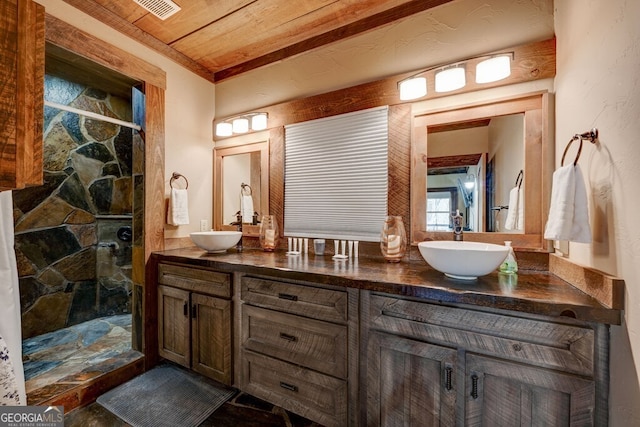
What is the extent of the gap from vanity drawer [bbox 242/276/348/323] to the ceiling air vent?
1.86 metres

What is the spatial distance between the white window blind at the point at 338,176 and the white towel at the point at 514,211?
72cm

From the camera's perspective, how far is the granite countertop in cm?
97

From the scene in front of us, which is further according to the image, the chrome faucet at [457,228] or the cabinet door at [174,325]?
the cabinet door at [174,325]

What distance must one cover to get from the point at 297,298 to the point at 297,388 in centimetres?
49

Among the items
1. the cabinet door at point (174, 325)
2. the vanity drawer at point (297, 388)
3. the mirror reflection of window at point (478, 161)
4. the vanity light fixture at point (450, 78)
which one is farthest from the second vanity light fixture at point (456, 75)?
the cabinet door at point (174, 325)

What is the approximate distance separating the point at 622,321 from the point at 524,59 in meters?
1.36

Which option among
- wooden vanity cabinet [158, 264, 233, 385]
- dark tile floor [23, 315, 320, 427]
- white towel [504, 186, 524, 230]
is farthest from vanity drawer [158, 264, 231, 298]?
white towel [504, 186, 524, 230]

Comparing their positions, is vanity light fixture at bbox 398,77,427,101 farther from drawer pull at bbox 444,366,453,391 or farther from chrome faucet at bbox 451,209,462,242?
drawer pull at bbox 444,366,453,391

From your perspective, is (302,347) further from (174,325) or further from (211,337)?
(174,325)

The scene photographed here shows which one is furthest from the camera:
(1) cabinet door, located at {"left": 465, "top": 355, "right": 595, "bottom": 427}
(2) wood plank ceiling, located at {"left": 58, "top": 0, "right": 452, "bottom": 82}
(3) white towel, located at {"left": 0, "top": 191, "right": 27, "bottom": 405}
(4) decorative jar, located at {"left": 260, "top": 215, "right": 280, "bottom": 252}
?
(4) decorative jar, located at {"left": 260, "top": 215, "right": 280, "bottom": 252}

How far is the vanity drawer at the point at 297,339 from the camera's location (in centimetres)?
138

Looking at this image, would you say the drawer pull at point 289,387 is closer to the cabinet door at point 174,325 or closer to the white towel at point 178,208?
the cabinet door at point 174,325

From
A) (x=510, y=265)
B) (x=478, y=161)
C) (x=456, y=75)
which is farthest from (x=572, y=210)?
(x=456, y=75)

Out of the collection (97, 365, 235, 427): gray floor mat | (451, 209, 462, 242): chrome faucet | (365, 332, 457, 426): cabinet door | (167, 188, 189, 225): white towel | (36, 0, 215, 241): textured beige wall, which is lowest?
(97, 365, 235, 427): gray floor mat
